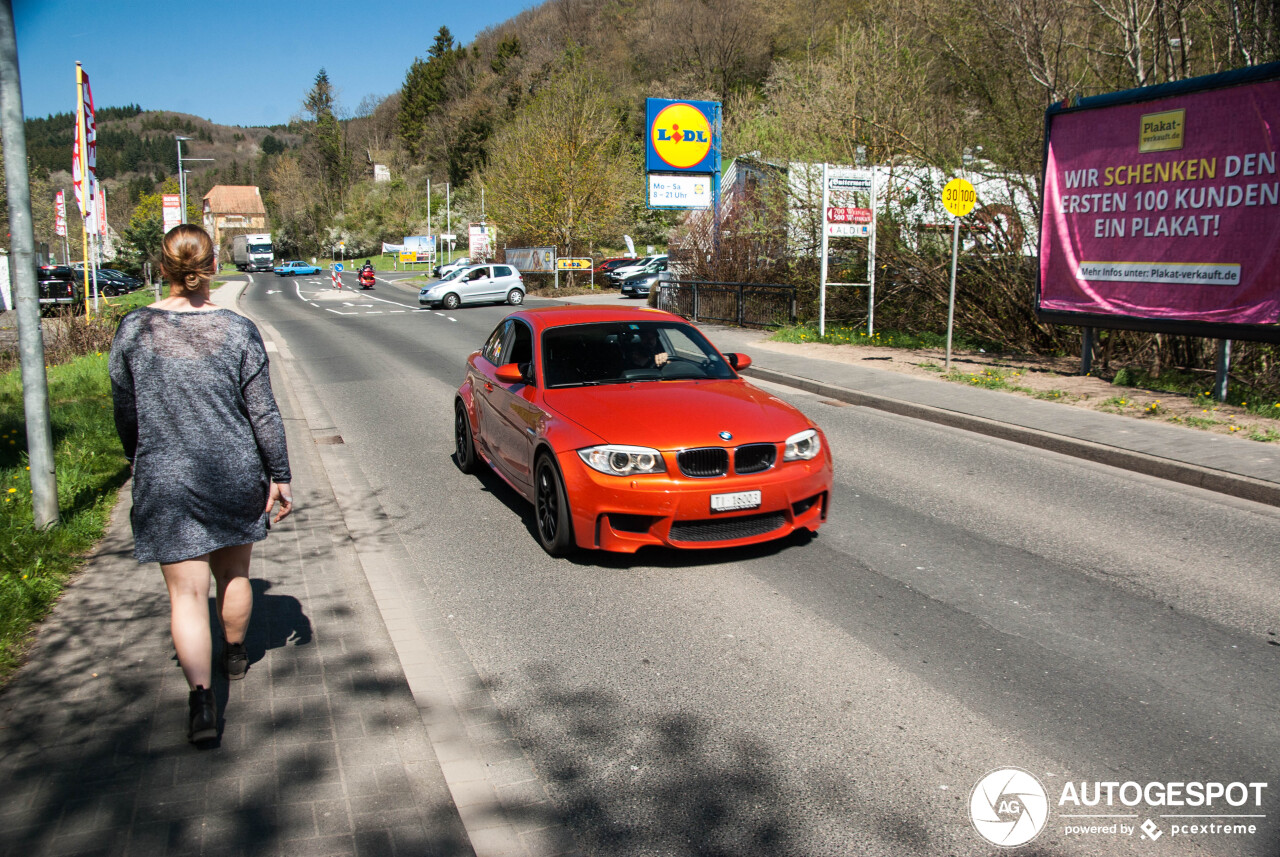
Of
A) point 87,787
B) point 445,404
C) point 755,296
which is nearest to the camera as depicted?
point 87,787

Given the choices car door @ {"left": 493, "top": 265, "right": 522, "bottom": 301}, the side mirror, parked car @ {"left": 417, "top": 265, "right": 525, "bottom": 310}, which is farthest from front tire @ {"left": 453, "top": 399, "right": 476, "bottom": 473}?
car door @ {"left": 493, "top": 265, "right": 522, "bottom": 301}

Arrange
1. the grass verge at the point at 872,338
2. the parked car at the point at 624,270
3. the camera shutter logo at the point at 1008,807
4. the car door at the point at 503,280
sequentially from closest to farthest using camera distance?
the camera shutter logo at the point at 1008,807
the grass verge at the point at 872,338
the car door at the point at 503,280
the parked car at the point at 624,270

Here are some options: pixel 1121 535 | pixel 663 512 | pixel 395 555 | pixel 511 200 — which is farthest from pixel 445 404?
pixel 511 200

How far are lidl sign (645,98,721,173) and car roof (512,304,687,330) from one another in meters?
20.1

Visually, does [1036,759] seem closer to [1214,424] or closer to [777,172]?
[1214,424]

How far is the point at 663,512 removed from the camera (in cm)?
552

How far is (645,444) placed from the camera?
18.3 ft

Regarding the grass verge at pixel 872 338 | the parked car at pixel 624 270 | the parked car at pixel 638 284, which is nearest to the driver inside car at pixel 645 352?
the grass verge at pixel 872 338

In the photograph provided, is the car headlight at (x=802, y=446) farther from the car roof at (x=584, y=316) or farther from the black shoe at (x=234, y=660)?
the black shoe at (x=234, y=660)

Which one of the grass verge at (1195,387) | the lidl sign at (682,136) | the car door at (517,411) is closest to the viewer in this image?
the car door at (517,411)

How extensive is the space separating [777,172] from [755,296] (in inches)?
140

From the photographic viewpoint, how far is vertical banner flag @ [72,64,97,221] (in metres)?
16.7

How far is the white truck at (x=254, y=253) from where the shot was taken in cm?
9537

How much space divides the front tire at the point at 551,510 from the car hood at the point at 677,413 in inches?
14.8
